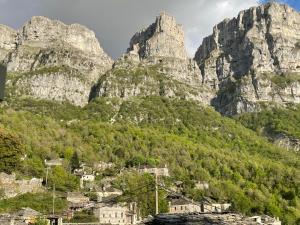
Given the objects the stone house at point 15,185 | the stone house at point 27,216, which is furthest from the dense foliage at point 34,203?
the stone house at point 27,216

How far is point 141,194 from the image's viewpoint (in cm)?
8600

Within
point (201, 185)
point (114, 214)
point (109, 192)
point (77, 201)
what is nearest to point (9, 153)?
point (77, 201)

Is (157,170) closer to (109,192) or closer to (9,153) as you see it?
(109,192)

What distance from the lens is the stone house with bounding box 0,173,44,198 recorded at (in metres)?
77.6

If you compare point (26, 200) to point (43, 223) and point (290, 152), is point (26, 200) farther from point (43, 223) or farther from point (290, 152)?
point (290, 152)

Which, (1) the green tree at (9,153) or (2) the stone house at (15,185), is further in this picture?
(1) the green tree at (9,153)

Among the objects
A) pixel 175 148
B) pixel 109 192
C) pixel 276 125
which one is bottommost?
pixel 109 192

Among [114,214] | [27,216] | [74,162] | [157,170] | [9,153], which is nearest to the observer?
[27,216]

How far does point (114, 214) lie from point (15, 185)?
1706cm

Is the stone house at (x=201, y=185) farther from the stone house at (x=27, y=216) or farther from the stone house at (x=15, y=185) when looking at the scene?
the stone house at (x=27, y=216)

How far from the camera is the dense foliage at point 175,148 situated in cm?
10600

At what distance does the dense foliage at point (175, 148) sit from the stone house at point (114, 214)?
33.8ft

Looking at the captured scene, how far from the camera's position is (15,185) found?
79750 mm

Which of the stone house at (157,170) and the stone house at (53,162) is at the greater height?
the stone house at (53,162)
